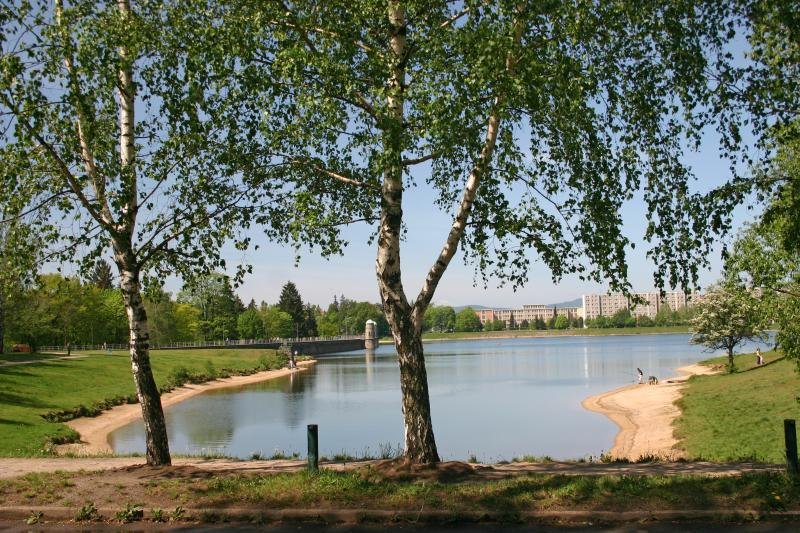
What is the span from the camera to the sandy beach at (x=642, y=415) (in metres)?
25.3

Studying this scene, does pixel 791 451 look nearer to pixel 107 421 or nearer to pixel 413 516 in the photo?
pixel 413 516

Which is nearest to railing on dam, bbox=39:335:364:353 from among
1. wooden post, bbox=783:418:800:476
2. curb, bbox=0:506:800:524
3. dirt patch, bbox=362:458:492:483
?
curb, bbox=0:506:800:524

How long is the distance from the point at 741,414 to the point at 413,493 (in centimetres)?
2301

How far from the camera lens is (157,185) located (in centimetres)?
1258

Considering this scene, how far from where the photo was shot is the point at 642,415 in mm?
34406

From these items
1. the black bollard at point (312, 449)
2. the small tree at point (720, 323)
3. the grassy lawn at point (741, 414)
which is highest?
the small tree at point (720, 323)

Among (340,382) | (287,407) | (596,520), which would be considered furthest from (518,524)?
(340,382)

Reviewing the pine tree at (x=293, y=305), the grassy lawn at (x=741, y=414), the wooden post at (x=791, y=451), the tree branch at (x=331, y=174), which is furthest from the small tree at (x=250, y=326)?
the wooden post at (x=791, y=451)

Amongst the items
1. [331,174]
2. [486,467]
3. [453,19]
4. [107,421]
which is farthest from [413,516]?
[107,421]

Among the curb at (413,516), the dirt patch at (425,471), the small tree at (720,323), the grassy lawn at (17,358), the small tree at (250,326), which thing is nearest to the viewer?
the curb at (413,516)

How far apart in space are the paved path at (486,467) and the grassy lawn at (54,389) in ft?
17.3

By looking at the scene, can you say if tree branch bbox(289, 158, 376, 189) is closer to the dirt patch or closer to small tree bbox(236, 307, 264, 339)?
the dirt patch

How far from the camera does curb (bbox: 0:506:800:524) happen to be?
853 cm

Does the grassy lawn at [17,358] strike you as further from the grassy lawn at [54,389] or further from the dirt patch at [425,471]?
the dirt patch at [425,471]
